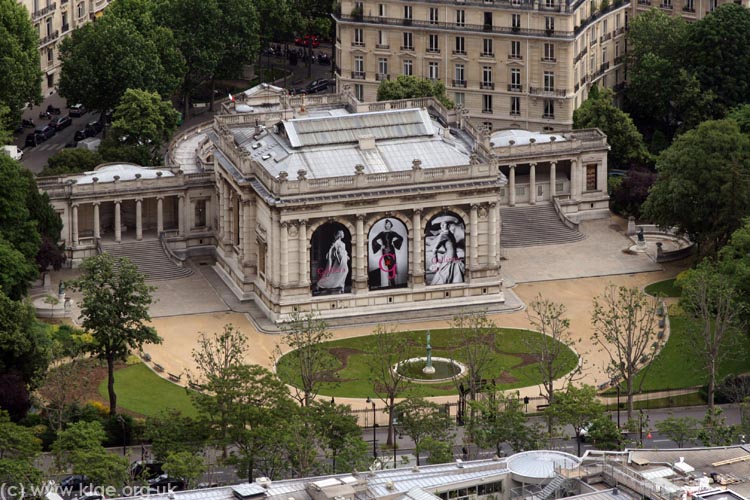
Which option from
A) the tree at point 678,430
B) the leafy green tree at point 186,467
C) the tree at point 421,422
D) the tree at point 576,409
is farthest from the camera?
the tree at point 576,409

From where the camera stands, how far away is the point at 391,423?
650 ft

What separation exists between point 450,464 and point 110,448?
40.2 metres

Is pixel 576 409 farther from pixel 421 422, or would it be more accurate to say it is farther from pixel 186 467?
pixel 186 467

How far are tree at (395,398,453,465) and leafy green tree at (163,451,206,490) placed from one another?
61.6 feet

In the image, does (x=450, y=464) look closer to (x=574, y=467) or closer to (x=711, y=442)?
(x=574, y=467)

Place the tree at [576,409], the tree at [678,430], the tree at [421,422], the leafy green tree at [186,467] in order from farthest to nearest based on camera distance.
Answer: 1. the tree at [576,409]
2. the tree at [421,422]
3. the tree at [678,430]
4. the leafy green tree at [186,467]

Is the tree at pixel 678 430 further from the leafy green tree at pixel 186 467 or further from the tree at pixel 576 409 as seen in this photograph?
the leafy green tree at pixel 186 467

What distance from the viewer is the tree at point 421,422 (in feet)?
630

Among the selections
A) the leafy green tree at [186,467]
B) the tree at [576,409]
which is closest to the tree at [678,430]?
the tree at [576,409]

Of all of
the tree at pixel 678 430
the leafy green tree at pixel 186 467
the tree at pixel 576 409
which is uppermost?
the tree at pixel 576 409

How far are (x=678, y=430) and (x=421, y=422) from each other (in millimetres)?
20504

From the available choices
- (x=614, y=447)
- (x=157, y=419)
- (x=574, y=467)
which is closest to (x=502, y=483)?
(x=574, y=467)

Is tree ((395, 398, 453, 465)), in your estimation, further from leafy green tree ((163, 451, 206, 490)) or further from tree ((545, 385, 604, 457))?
leafy green tree ((163, 451, 206, 490))

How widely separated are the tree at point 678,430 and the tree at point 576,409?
5269mm
